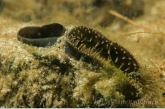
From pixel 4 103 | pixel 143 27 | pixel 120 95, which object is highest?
pixel 143 27

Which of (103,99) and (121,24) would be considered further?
(121,24)

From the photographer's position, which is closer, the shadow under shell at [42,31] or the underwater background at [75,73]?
the underwater background at [75,73]

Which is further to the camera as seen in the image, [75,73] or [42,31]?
[42,31]

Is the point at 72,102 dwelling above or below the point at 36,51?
below

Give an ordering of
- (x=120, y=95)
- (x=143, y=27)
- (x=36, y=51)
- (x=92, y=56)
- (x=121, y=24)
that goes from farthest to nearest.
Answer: (x=121, y=24)
(x=143, y=27)
(x=36, y=51)
(x=92, y=56)
(x=120, y=95)

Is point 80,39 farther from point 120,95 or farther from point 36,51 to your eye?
point 120,95

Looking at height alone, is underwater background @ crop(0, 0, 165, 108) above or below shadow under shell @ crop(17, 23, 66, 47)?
below

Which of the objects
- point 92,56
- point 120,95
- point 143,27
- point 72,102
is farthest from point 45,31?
point 143,27

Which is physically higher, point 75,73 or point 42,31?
point 42,31

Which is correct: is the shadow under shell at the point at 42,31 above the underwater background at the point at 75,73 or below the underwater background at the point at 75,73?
above

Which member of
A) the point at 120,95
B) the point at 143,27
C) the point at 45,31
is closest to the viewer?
the point at 120,95

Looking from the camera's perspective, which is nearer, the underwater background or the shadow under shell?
the underwater background
